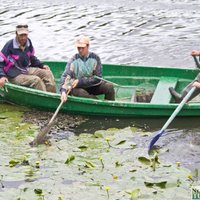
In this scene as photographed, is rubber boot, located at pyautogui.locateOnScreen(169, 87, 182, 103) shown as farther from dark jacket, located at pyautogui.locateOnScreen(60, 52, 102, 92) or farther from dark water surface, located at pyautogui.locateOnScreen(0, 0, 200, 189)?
dark jacket, located at pyautogui.locateOnScreen(60, 52, 102, 92)

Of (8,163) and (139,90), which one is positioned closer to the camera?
(8,163)

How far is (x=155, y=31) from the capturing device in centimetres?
1861

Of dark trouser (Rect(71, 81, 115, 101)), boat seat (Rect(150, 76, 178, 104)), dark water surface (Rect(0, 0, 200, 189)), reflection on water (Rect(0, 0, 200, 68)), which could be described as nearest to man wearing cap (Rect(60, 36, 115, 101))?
dark trouser (Rect(71, 81, 115, 101))

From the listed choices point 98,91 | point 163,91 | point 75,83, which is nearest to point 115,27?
point 163,91

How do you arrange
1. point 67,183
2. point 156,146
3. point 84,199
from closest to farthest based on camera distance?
point 84,199 < point 67,183 < point 156,146

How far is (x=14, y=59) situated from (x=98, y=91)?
1683mm

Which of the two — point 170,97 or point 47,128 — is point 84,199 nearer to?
point 47,128

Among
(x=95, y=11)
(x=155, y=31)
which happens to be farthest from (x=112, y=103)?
(x=95, y=11)

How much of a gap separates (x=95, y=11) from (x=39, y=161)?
14.3 m

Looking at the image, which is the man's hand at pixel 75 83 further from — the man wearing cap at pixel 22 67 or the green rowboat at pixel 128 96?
the man wearing cap at pixel 22 67

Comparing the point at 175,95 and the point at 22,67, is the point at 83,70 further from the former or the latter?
the point at 175,95

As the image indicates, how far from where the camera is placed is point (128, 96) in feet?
36.8

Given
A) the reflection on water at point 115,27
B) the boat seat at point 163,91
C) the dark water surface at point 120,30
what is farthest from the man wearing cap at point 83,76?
the reflection on water at point 115,27

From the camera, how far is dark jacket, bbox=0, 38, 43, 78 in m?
10.3
